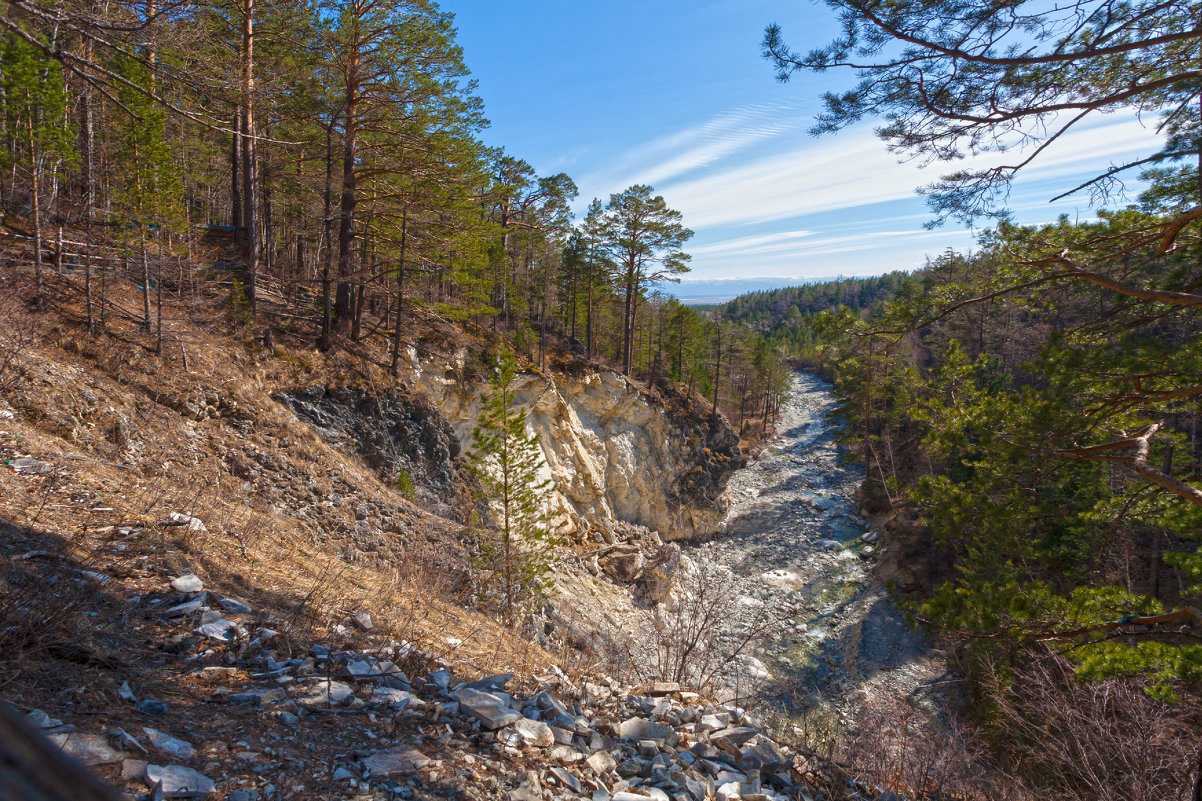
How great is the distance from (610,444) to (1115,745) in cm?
2061

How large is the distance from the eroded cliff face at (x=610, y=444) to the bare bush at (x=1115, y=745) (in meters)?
15.1

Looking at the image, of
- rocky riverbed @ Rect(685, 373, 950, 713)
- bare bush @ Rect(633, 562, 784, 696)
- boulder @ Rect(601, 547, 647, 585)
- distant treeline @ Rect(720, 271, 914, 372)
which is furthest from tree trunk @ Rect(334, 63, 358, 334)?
distant treeline @ Rect(720, 271, 914, 372)

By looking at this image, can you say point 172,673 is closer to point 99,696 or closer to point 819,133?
point 99,696

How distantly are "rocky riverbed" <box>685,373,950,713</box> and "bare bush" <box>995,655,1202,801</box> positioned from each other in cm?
338

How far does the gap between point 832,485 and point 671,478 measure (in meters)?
12.2

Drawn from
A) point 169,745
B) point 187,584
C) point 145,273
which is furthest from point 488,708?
point 145,273

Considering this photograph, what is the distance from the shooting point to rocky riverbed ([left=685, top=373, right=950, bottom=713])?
16.4m

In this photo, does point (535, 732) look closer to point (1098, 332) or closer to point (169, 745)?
point (169, 745)

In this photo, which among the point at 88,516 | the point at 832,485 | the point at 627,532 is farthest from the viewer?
the point at 832,485

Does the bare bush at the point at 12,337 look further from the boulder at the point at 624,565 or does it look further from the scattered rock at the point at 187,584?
the boulder at the point at 624,565

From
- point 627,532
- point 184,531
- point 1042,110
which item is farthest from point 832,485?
point 184,531

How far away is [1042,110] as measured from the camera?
17.2 feet

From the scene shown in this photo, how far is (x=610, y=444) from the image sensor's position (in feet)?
85.9

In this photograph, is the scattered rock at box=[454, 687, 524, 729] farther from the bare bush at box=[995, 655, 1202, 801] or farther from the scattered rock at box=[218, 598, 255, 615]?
the bare bush at box=[995, 655, 1202, 801]
